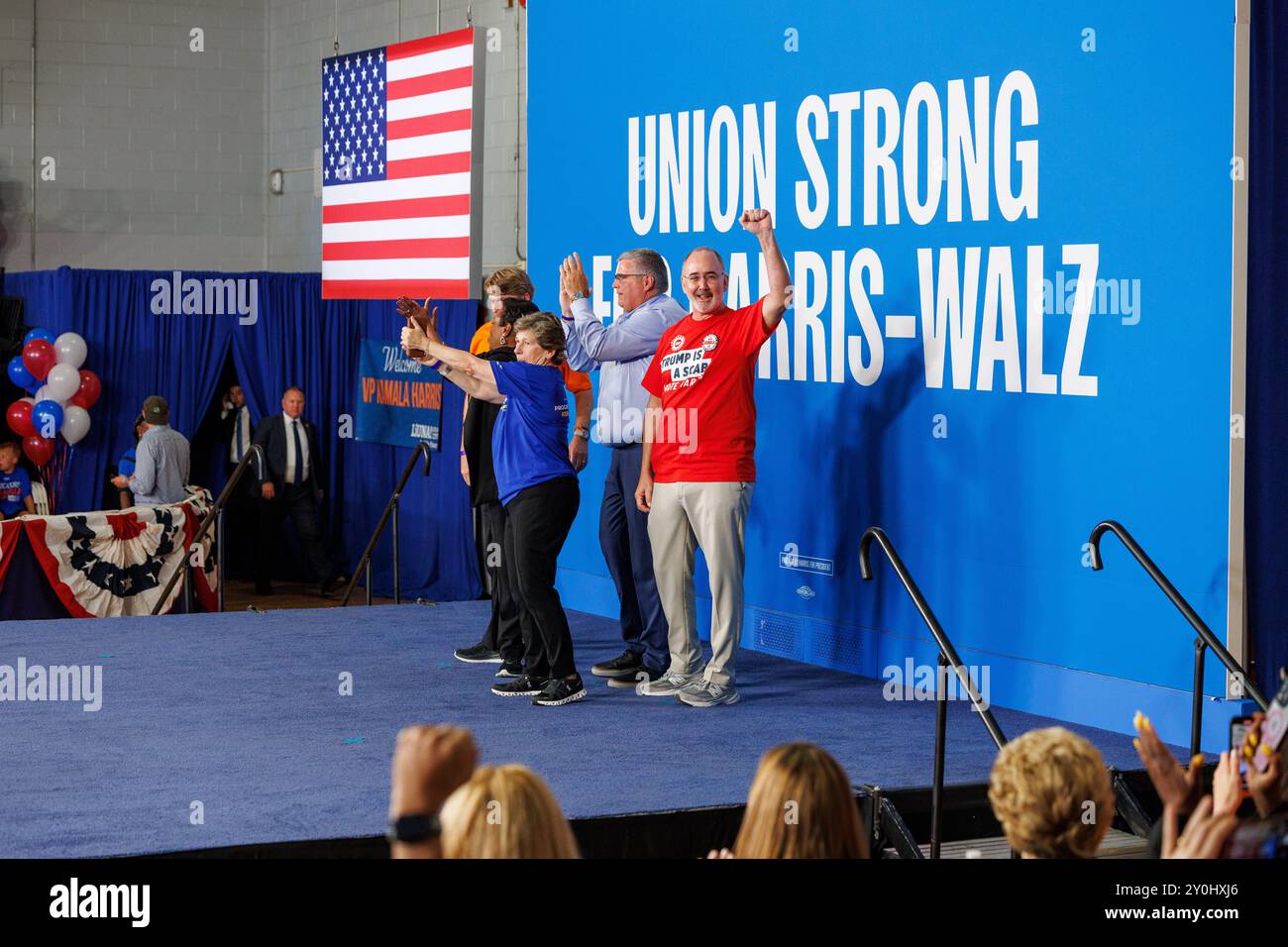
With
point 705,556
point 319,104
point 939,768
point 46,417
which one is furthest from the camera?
point 319,104

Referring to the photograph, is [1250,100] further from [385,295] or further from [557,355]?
[385,295]

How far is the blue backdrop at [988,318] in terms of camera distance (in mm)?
5969

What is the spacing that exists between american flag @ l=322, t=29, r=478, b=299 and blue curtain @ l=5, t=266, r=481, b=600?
8.33 ft

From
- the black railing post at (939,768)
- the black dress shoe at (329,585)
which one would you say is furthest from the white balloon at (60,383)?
the black railing post at (939,768)

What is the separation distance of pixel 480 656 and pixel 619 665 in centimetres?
70

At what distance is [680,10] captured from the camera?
28.2 feet

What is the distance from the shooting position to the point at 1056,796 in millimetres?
2754

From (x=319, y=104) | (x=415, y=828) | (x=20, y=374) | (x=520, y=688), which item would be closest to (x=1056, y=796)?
(x=415, y=828)

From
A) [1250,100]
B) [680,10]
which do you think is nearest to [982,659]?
[1250,100]

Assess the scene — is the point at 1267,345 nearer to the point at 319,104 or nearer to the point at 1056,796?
the point at 1056,796

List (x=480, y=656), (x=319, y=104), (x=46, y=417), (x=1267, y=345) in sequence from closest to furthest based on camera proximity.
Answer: (x=1267, y=345)
(x=480, y=656)
(x=46, y=417)
(x=319, y=104)

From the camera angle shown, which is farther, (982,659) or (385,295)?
(385,295)

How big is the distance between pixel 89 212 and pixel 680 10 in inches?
373

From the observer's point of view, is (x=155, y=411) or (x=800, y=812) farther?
(x=155, y=411)
